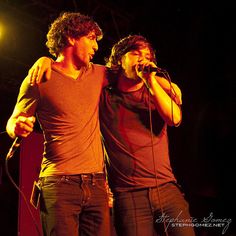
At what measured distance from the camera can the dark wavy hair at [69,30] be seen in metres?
2.24

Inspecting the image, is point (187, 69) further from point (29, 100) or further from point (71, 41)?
point (29, 100)

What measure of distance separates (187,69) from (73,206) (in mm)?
4332

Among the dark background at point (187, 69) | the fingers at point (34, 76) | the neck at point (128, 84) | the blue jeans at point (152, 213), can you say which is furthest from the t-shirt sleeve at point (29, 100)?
the dark background at point (187, 69)

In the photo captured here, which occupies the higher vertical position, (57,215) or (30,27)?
(30,27)

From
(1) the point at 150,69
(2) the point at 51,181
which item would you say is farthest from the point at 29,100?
(1) the point at 150,69

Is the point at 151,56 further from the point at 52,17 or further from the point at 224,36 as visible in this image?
A: the point at 224,36

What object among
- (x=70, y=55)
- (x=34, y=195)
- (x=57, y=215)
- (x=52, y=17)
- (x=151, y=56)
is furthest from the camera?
(x=52, y=17)

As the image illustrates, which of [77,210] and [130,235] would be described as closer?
[77,210]

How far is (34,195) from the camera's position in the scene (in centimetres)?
192

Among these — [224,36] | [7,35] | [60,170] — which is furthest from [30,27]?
[60,170]

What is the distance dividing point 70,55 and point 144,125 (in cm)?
63

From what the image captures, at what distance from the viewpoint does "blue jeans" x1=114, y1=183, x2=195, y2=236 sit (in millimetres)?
1993

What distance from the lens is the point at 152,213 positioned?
2.04 metres

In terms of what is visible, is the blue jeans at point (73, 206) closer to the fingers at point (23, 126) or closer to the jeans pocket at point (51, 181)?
the jeans pocket at point (51, 181)
